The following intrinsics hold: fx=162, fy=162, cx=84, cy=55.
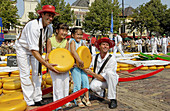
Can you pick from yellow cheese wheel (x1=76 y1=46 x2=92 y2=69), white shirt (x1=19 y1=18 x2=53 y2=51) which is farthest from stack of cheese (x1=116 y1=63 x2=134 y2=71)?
white shirt (x1=19 y1=18 x2=53 y2=51)

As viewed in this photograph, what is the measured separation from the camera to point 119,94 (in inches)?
166

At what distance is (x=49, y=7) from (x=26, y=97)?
1.70 m

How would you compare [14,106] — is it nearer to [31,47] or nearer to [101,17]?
[31,47]

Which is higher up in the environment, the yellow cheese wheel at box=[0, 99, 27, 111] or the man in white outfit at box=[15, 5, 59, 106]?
the man in white outfit at box=[15, 5, 59, 106]

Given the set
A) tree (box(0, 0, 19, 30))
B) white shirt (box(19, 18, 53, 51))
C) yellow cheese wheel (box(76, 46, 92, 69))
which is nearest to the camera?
white shirt (box(19, 18, 53, 51))

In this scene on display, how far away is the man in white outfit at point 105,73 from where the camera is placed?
10.7 feet

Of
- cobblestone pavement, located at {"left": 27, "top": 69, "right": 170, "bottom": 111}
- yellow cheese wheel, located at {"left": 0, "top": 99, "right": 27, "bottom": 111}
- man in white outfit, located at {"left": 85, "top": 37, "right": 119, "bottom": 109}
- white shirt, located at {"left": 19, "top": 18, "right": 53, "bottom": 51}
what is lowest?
cobblestone pavement, located at {"left": 27, "top": 69, "right": 170, "bottom": 111}

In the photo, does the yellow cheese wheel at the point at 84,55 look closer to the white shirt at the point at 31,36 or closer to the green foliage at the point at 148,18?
the white shirt at the point at 31,36

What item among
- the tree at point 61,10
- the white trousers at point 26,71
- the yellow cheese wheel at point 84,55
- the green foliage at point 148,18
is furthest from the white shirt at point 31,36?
the green foliage at point 148,18

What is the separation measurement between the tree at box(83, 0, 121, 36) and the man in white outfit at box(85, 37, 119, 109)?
29.7 m

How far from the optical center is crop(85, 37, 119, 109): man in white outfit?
327 cm

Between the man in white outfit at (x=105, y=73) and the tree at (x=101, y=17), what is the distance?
97.4 ft

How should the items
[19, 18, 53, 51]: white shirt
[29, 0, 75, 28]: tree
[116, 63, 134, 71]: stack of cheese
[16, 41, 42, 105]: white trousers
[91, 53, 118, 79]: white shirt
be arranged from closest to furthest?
[19, 18, 53, 51]: white shirt
[16, 41, 42, 105]: white trousers
[91, 53, 118, 79]: white shirt
[116, 63, 134, 71]: stack of cheese
[29, 0, 75, 28]: tree

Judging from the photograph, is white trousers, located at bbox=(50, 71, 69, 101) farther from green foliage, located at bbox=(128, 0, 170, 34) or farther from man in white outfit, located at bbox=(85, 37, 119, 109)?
green foliage, located at bbox=(128, 0, 170, 34)
